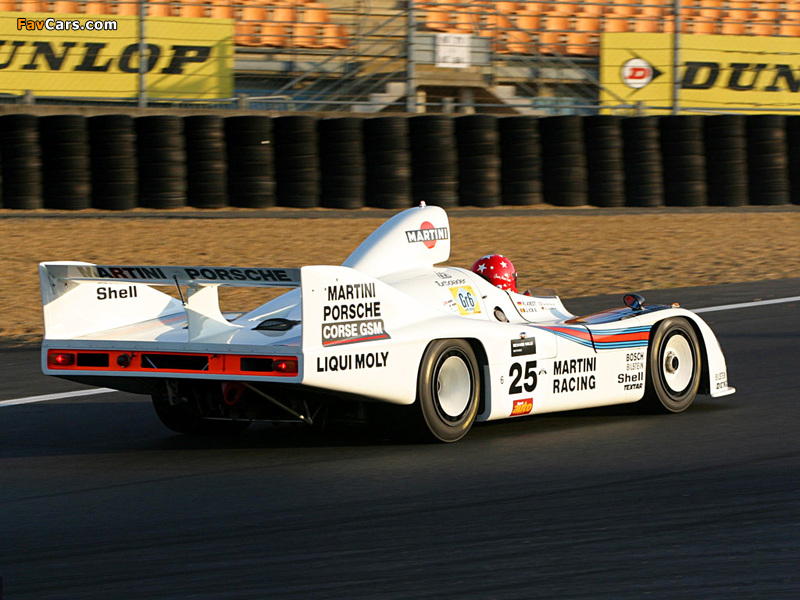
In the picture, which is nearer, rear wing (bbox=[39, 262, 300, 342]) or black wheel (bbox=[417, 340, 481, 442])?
rear wing (bbox=[39, 262, 300, 342])

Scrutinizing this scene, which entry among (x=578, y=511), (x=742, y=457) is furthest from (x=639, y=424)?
(x=578, y=511)

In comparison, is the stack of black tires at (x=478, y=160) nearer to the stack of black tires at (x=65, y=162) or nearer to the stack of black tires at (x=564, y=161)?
the stack of black tires at (x=564, y=161)

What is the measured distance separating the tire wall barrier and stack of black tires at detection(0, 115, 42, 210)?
16mm

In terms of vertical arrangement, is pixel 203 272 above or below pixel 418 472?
above

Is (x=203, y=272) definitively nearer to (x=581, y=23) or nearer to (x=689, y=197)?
(x=689, y=197)

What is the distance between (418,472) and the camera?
5.23 metres

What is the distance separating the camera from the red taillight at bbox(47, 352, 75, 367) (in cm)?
561

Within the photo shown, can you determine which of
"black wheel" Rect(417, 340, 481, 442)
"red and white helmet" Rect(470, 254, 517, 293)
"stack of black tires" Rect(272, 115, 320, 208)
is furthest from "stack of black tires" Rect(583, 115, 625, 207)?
"black wheel" Rect(417, 340, 481, 442)

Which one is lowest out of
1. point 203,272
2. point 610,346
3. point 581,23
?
point 610,346

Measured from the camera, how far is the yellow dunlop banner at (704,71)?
760 inches

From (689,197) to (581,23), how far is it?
5.03 meters

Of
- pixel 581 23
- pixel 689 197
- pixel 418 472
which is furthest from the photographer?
pixel 581 23

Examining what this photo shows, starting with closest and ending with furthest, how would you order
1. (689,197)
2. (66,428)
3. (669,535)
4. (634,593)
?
1. (634,593)
2. (669,535)
3. (66,428)
4. (689,197)

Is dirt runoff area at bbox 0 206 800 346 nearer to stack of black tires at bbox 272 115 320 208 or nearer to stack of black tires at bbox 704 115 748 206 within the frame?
stack of black tires at bbox 272 115 320 208
